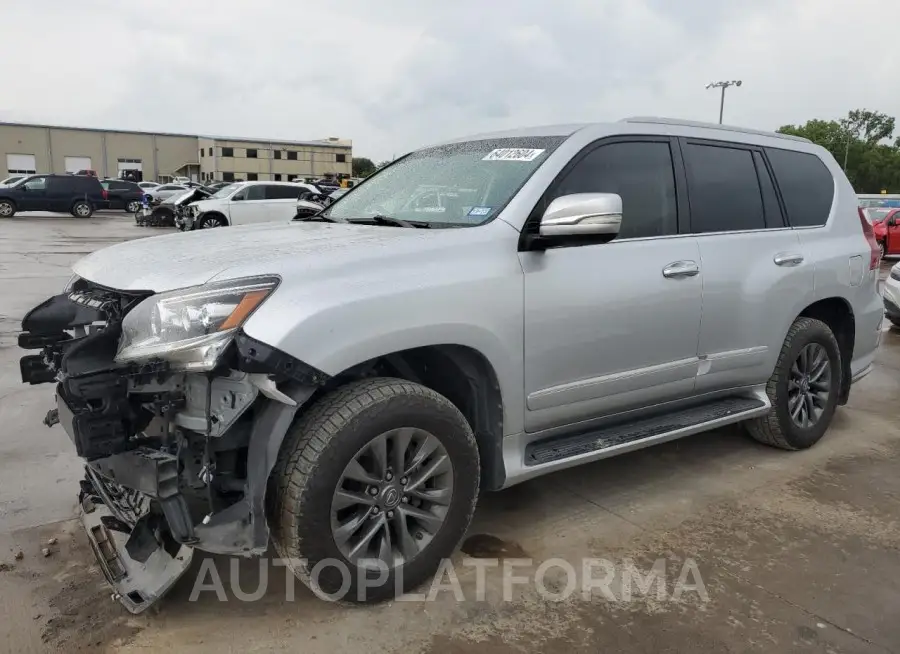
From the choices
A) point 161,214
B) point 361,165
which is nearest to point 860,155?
point 361,165

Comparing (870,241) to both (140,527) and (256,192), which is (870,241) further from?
(256,192)

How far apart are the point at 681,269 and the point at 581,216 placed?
94cm

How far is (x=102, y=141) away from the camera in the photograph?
76.4 metres

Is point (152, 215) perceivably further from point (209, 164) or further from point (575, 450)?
point (209, 164)

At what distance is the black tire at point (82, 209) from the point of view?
29000 mm

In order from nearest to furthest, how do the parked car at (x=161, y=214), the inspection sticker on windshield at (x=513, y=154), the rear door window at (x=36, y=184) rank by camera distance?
the inspection sticker on windshield at (x=513, y=154) < the parked car at (x=161, y=214) < the rear door window at (x=36, y=184)

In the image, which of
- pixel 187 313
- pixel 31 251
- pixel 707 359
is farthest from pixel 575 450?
pixel 31 251

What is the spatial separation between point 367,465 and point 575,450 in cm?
107

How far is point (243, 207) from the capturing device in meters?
19.9

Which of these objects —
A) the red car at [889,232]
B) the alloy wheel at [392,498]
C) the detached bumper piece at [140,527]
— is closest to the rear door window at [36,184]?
the red car at [889,232]

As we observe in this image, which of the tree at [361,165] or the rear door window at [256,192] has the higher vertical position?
the tree at [361,165]

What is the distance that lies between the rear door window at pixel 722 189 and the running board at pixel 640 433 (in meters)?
0.98

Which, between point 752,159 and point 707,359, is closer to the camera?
point 707,359

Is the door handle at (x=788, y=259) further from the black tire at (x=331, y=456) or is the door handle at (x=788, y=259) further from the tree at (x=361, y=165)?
the tree at (x=361, y=165)
